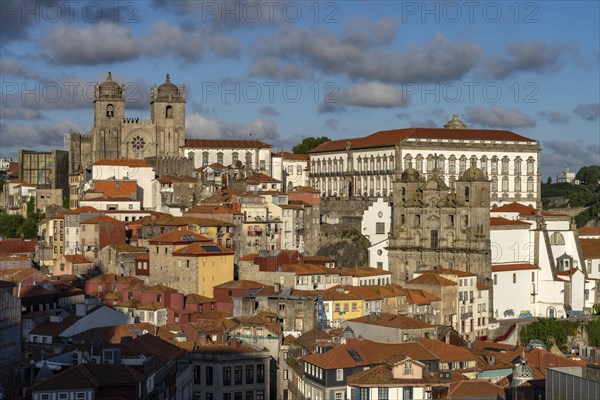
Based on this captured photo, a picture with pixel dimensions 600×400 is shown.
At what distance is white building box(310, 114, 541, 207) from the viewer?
354 ft

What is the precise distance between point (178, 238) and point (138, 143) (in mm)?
36108

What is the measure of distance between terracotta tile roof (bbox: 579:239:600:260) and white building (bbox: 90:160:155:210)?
35335 millimetres

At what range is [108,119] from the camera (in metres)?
113

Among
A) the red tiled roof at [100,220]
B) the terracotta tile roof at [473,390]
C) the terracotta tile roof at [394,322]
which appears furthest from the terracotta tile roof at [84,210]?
the terracotta tile roof at [473,390]

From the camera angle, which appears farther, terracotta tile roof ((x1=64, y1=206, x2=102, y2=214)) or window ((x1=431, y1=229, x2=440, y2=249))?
window ((x1=431, y1=229, x2=440, y2=249))

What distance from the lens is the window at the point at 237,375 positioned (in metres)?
54.9

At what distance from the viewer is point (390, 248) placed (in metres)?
91.8

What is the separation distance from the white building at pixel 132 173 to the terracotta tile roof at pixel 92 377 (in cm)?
5659

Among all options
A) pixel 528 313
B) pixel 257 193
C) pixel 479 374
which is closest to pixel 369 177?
pixel 257 193

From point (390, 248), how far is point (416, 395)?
1674 inches

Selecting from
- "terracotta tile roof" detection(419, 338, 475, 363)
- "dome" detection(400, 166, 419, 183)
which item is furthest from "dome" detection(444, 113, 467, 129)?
"terracotta tile roof" detection(419, 338, 475, 363)

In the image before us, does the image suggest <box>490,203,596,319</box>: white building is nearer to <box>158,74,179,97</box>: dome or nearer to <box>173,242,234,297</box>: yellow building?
<box>173,242,234,297</box>: yellow building

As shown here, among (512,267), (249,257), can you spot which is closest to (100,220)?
(249,257)

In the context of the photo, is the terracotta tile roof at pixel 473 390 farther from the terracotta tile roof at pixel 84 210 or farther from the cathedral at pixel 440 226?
the terracotta tile roof at pixel 84 210
